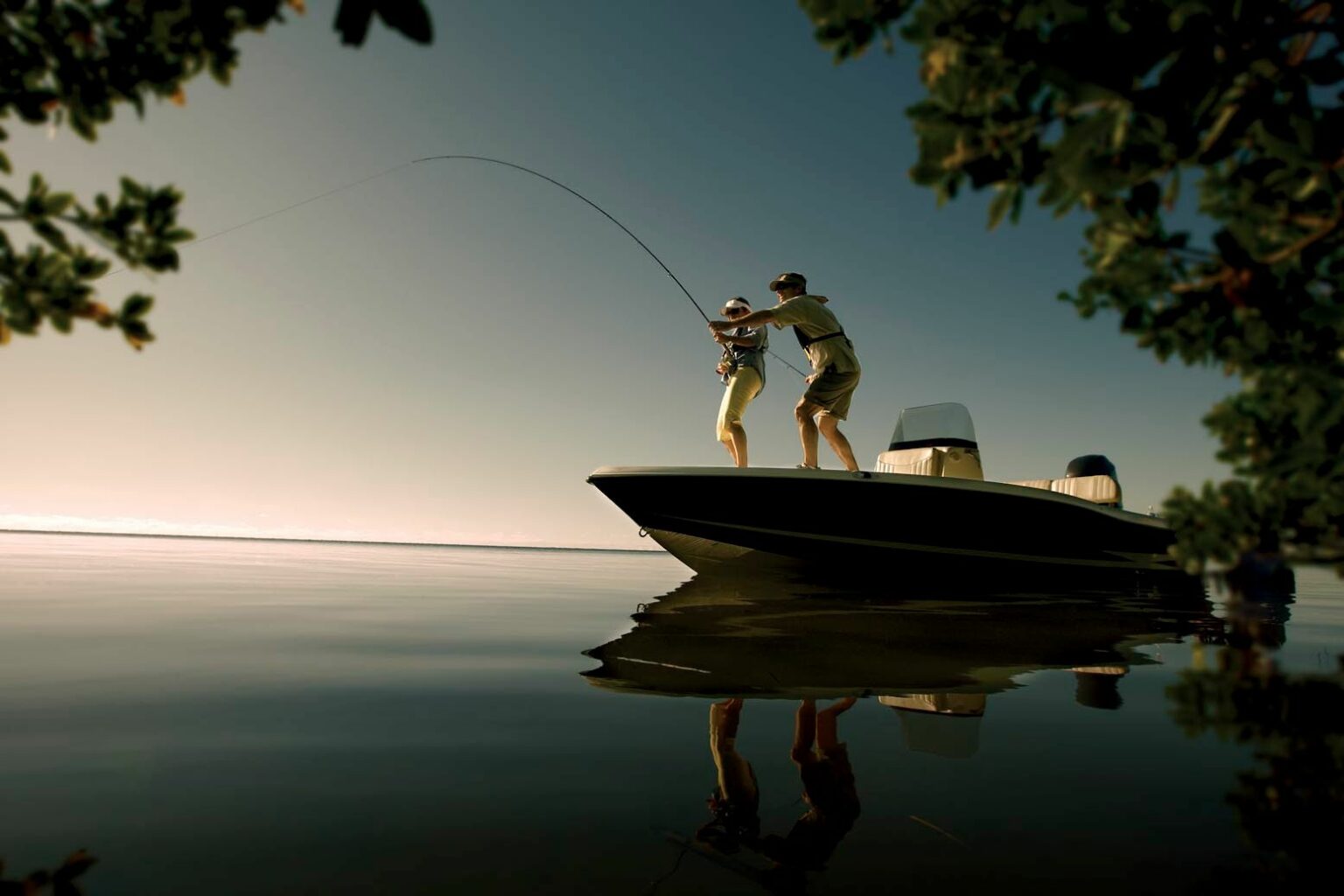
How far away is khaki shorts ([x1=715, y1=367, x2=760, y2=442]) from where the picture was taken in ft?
25.4

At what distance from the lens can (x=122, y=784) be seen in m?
1.55

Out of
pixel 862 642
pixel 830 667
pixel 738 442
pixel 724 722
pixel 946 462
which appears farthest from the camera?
pixel 946 462

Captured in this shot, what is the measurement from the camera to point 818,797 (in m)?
1.52

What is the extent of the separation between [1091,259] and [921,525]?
554 centimetres

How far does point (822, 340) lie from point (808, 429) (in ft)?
3.11

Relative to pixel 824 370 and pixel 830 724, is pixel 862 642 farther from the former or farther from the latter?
pixel 824 370

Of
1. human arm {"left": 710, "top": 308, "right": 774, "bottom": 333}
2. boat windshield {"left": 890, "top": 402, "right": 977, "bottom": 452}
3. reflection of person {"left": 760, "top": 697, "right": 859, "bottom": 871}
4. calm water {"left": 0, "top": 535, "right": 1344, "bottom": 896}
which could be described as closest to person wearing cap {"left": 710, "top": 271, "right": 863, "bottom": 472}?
human arm {"left": 710, "top": 308, "right": 774, "bottom": 333}

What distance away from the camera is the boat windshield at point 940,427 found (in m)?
8.66

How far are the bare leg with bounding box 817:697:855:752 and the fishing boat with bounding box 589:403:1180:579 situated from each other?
401cm

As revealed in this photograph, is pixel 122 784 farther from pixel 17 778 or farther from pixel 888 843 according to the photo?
pixel 888 843

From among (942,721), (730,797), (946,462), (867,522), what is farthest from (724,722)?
(946,462)

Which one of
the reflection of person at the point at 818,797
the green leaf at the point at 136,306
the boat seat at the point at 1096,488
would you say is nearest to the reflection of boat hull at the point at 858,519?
the boat seat at the point at 1096,488

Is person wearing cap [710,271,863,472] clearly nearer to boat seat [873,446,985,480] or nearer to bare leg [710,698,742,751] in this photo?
boat seat [873,446,985,480]

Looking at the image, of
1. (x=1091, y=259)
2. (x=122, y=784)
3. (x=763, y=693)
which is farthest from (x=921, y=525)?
(x=122, y=784)
